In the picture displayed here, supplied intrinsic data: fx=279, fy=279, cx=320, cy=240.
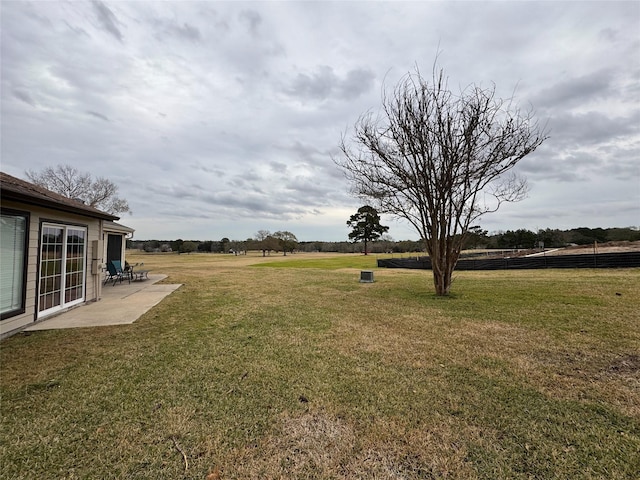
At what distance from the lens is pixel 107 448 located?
6.78ft

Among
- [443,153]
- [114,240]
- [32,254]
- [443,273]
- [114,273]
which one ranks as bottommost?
[114,273]

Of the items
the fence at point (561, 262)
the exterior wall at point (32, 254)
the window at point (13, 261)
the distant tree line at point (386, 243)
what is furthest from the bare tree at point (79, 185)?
the fence at point (561, 262)

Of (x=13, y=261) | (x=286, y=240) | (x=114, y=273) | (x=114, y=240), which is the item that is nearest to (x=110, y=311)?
(x=13, y=261)

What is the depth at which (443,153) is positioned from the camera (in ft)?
26.5

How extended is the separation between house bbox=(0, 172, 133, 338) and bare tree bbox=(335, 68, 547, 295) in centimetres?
756

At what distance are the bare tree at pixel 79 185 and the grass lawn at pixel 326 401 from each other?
28.7 meters

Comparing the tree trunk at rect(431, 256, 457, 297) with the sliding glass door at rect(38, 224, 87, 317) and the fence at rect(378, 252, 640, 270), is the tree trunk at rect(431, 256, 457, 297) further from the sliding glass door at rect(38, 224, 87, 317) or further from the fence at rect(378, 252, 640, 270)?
the fence at rect(378, 252, 640, 270)

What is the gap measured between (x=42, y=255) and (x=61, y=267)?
0.80 m

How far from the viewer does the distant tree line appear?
1713 inches

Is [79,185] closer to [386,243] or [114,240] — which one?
[114,240]

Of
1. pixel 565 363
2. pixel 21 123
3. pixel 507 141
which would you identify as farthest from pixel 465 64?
pixel 21 123

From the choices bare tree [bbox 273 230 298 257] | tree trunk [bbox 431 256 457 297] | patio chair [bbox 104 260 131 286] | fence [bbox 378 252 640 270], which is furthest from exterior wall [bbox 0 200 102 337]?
bare tree [bbox 273 230 298 257]

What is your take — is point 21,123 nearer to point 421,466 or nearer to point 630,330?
point 421,466

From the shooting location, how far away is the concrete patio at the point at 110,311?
17.6 ft
